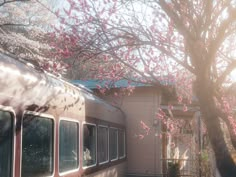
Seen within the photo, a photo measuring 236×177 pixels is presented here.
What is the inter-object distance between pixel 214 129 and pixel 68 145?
3064 mm

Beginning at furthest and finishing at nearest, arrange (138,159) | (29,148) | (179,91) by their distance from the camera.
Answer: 1. (138,159)
2. (179,91)
3. (29,148)

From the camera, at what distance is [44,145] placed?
593cm

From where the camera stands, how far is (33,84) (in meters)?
5.45

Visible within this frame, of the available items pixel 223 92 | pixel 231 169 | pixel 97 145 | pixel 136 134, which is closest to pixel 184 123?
pixel 136 134

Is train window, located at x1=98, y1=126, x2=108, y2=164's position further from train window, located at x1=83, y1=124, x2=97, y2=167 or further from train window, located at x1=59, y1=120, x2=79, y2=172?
train window, located at x1=59, y1=120, x2=79, y2=172

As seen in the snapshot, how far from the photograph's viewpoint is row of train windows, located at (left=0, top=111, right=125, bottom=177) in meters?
4.66

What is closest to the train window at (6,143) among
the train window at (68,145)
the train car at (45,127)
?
the train car at (45,127)

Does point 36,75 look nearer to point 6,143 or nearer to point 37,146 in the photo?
point 37,146

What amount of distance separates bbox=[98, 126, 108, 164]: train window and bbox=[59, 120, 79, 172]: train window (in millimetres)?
1962

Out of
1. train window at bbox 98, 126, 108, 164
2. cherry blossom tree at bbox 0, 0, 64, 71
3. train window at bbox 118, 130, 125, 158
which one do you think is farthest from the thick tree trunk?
cherry blossom tree at bbox 0, 0, 64, 71

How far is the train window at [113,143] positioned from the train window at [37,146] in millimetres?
5074

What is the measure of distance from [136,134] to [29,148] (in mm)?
8951

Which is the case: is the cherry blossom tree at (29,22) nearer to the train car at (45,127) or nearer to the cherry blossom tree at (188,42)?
the train car at (45,127)

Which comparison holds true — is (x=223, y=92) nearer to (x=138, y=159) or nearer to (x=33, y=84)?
(x=33, y=84)
